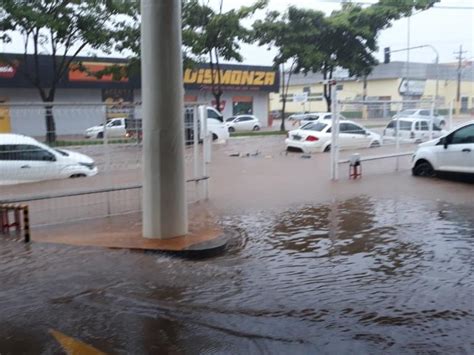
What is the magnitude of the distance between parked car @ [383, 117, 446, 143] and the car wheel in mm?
2141

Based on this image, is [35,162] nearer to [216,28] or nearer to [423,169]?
[423,169]

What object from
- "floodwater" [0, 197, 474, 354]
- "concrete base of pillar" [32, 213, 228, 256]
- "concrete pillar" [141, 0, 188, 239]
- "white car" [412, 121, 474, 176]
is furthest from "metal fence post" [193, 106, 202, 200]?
"white car" [412, 121, 474, 176]

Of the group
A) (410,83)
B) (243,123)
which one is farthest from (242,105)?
(410,83)

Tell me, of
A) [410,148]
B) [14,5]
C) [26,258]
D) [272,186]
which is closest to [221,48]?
[14,5]

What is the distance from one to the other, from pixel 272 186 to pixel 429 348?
9.69m

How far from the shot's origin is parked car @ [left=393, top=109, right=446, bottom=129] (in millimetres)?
17188

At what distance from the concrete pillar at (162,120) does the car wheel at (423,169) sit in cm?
876

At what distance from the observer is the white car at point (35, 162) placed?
30.1 ft

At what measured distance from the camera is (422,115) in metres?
18.9

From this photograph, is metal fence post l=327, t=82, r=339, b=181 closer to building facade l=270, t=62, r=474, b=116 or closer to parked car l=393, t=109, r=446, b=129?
parked car l=393, t=109, r=446, b=129

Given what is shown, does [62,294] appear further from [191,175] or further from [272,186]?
[272,186]

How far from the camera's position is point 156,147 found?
802cm

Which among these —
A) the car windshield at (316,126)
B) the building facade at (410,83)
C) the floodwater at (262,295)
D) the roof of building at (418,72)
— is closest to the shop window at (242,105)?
the building facade at (410,83)

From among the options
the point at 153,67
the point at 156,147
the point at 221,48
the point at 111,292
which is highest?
the point at 221,48
